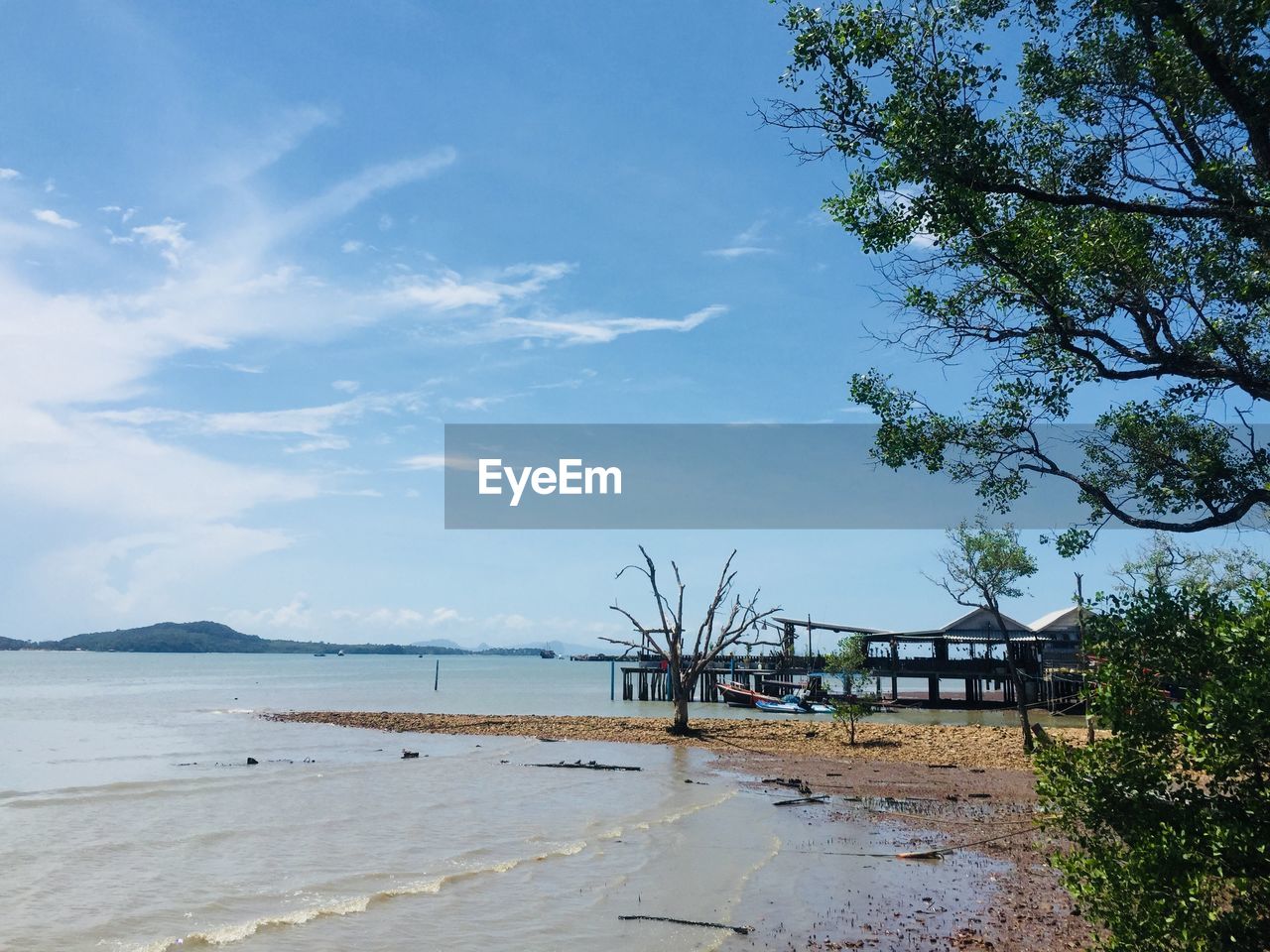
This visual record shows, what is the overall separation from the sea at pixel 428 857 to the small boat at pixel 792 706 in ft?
81.4

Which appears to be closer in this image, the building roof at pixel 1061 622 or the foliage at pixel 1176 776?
the foliage at pixel 1176 776

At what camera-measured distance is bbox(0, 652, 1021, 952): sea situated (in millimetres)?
11141

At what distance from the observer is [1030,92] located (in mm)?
10070

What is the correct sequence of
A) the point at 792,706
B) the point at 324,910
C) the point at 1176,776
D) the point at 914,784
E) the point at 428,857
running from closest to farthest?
the point at 1176,776
the point at 324,910
the point at 428,857
the point at 914,784
the point at 792,706

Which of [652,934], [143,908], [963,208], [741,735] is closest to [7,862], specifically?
[143,908]

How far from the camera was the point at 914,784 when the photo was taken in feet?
71.7

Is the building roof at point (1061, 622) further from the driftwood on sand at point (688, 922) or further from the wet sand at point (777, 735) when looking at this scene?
the driftwood on sand at point (688, 922)

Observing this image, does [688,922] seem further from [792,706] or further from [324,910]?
[792,706]

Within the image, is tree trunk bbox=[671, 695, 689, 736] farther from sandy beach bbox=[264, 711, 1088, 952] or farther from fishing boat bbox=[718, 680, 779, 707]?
fishing boat bbox=[718, 680, 779, 707]

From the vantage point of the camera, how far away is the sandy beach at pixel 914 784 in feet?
33.7

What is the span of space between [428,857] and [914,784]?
12.3 metres

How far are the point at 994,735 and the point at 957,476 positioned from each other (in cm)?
2508

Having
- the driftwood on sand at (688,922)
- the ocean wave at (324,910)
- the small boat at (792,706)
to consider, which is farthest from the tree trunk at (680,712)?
the driftwood on sand at (688,922)

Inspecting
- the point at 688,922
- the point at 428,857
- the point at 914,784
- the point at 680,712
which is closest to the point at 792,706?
the point at 680,712
